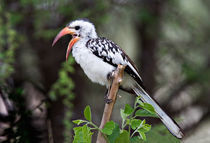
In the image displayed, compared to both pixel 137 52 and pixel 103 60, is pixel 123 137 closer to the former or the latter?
pixel 103 60

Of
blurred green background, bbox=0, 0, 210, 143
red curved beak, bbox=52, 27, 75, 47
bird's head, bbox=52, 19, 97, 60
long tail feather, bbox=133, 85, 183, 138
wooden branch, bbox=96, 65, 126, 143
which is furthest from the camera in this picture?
blurred green background, bbox=0, 0, 210, 143

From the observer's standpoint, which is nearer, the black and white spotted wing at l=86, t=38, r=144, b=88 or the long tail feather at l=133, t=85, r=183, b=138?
the long tail feather at l=133, t=85, r=183, b=138

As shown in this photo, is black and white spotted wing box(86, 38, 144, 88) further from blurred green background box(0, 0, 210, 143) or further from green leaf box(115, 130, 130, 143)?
blurred green background box(0, 0, 210, 143)

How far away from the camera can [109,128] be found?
4.17 feet

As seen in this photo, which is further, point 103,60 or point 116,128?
point 103,60

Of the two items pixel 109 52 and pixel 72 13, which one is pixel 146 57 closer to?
pixel 72 13

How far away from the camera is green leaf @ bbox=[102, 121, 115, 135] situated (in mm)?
1259

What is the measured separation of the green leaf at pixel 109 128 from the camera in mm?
1259

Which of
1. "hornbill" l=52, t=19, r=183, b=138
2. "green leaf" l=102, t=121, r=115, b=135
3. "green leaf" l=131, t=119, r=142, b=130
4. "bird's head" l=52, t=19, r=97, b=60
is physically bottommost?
"green leaf" l=131, t=119, r=142, b=130

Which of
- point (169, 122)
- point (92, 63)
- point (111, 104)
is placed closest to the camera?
point (111, 104)

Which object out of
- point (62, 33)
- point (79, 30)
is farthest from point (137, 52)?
point (62, 33)

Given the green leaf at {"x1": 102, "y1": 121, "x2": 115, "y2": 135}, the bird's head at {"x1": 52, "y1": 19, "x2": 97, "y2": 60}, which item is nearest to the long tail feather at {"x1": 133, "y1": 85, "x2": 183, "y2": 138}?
the green leaf at {"x1": 102, "y1": 121, "x2": 115, "y2": 135}

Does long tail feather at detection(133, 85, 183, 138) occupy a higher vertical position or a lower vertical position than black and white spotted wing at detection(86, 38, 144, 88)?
lower

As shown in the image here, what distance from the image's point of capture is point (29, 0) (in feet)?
10.3
